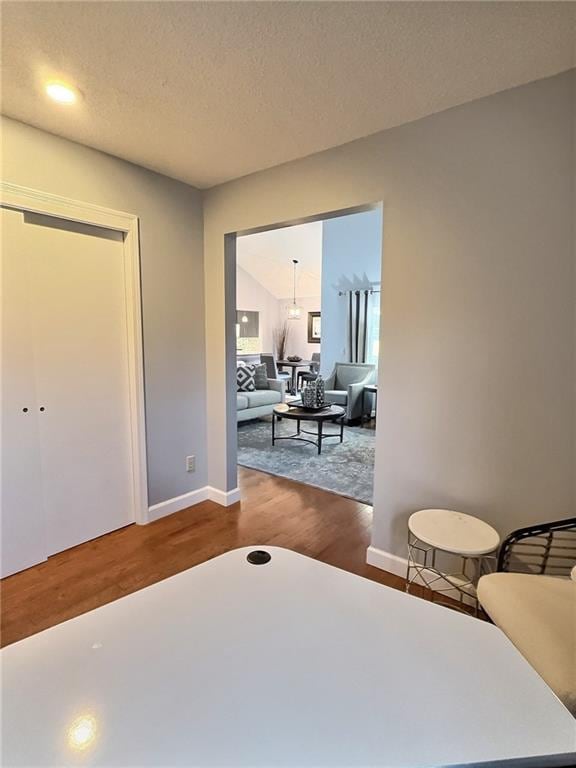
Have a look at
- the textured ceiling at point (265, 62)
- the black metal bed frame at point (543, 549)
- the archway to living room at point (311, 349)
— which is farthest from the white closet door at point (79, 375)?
the black metal bed frame at point (543, 549)

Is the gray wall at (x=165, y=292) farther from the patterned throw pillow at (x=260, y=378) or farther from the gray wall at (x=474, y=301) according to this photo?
the patterned throw pillow at (x=260, y=378)

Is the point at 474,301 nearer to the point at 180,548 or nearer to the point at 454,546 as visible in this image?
the point at 454,546

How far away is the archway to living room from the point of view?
13.3 feet

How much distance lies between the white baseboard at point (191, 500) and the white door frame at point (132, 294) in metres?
0.09

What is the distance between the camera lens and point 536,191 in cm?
165

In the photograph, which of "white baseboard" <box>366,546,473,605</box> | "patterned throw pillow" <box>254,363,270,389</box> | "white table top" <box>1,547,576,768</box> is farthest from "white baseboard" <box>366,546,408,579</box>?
"patterned throw pillow" <box>254,363,270,389</box>

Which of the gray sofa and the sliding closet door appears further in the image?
the gray sofa

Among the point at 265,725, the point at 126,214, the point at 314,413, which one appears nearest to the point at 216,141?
the point at 126,214

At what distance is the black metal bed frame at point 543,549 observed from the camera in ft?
5.18

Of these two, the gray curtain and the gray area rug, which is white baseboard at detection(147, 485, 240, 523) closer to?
the gray area rug

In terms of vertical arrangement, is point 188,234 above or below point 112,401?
above

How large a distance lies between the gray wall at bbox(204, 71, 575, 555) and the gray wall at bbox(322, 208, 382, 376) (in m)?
4.82

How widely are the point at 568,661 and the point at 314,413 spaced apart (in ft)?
11.3

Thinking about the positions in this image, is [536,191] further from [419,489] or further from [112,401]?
[112,401]
